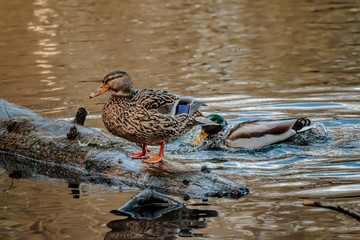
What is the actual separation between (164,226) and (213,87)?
7086mm

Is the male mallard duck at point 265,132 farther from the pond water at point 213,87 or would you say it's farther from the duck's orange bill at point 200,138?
the duck's orange bill at point 200,138

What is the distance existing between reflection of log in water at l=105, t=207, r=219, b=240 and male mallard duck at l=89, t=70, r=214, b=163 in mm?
1002

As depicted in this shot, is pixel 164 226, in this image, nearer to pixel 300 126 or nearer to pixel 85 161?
pixel 85 161

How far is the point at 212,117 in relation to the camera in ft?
29.6

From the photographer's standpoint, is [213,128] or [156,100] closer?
[156,100]

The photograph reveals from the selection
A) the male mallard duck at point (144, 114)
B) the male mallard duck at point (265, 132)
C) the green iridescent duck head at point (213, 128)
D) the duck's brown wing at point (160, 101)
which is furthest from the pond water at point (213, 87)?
the duck's brown wing at point (160, 101)

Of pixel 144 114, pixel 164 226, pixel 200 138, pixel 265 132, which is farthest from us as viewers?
pixel 200 138

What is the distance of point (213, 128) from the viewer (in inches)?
358

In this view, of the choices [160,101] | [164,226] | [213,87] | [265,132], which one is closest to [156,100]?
[160,101]

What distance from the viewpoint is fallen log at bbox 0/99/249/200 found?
594cm

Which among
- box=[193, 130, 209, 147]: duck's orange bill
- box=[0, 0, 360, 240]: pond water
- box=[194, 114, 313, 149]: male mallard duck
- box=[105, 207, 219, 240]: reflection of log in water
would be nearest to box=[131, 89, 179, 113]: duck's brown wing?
box=[0, 0, 360, 240]: pond water

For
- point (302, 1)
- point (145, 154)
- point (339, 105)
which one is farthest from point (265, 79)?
point (302, 1)

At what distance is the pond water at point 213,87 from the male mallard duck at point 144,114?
2.08ft

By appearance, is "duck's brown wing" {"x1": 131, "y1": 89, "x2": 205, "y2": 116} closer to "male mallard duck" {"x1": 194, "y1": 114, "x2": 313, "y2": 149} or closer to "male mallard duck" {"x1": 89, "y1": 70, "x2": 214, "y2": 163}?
"male mallard duck" {"x1": 89, "y1": 70, "x2": 214, "y2": 163}
